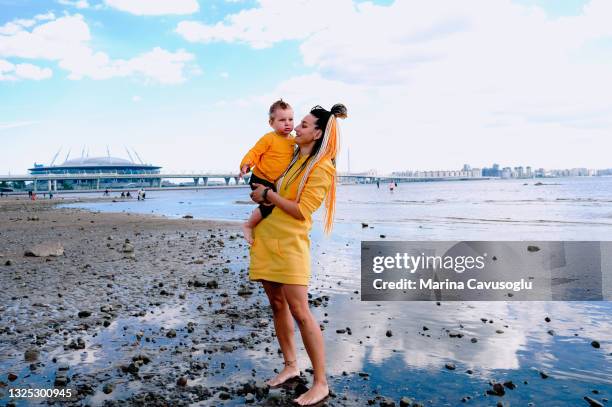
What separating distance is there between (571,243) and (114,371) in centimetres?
1665

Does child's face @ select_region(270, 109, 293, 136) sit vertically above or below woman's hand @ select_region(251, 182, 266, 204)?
above

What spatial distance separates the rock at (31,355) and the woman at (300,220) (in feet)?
9.60

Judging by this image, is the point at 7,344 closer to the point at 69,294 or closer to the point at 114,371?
the point at 114,371

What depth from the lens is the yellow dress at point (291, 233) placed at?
4078 mm

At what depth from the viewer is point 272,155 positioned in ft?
13.8

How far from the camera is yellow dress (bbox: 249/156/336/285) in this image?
4078 millimetres

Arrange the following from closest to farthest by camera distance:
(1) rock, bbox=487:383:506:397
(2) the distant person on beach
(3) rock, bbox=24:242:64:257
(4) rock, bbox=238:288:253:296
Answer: (2) the distant person on beach < (1) rock, bbox=487:383:506:397 < (4) rock, bbox=238:288:253:296 < (3) rock, bbox=24:242:64:257

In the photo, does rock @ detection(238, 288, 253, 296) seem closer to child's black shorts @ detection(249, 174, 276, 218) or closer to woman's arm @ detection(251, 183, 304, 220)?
child's black shorts @ detection(249, 174, 276, 218)

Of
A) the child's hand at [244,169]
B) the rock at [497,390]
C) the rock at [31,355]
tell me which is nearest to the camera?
the child's hand at [244,169]

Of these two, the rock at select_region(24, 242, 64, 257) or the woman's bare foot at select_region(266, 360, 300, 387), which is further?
the rock at select_region(24, 242, 64, 257)

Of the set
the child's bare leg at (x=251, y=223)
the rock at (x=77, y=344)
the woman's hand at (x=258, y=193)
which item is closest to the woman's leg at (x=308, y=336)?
the child's bare leg at (x=251, y=223)

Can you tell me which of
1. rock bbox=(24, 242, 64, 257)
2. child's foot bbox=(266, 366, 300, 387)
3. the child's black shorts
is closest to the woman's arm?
the child's black shorts

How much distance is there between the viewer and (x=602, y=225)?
81.3 feet

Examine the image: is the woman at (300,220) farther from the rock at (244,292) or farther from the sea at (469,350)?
the rock at (244,292)
